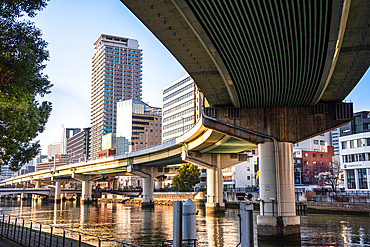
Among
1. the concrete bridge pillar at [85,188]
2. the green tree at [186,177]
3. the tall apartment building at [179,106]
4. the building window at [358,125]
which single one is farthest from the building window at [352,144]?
the concrete bridge pillar at [85,188]

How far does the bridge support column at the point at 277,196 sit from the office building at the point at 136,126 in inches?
5883

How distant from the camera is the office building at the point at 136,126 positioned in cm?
17962

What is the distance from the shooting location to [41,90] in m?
22.8

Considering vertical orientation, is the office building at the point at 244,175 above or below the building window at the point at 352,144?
below

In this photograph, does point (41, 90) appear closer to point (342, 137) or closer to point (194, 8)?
point (194, 8)

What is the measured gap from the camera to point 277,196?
94.7 ft

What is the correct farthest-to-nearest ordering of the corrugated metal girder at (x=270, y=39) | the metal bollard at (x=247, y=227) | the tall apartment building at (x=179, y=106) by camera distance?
the tall apartment building at (x=179, y=106), the corrugated metal girder at (x=270, y=39), the metal bollard at (x=247, y=227)

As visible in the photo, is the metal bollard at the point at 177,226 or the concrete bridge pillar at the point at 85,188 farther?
the concrete bridge pillar at the point at 85,188

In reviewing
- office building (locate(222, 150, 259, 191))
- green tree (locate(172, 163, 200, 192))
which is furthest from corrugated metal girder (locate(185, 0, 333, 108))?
office building (locate(222, 150, 259, 191))

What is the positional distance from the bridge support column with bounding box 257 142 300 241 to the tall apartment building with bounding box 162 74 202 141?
86.6 m

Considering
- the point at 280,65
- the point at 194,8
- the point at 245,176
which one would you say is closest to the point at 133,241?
the point at 280,65

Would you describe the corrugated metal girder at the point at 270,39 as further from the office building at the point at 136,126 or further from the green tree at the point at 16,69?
the office building at the point at 136,126

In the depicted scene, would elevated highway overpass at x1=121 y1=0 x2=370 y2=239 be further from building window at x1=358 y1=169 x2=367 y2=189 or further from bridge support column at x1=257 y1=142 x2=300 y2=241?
building window at x1=358 y1=169 x2=367 y2=189

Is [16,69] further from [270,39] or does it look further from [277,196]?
[277,196]
